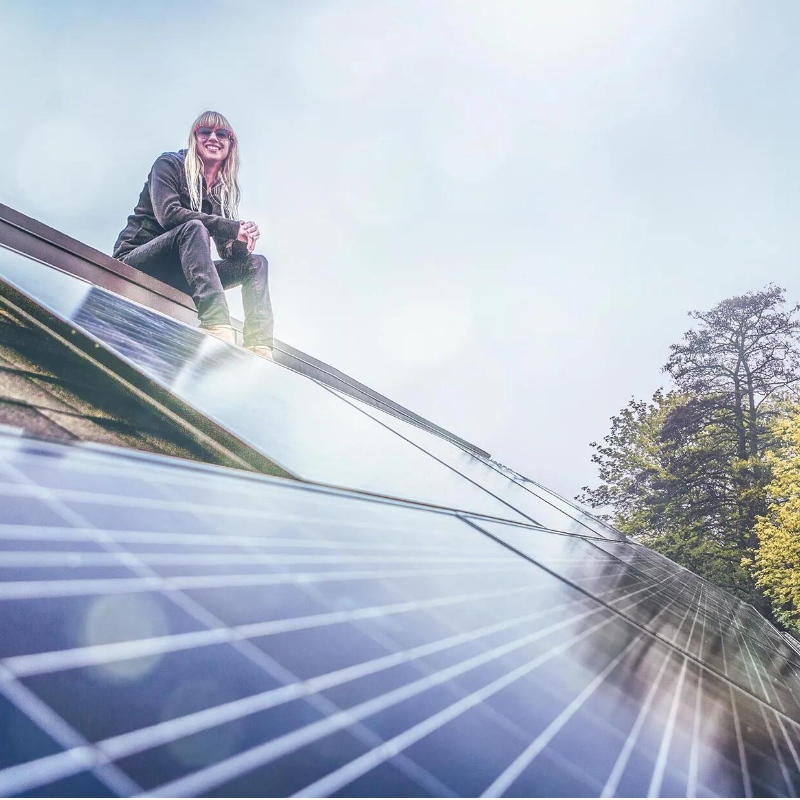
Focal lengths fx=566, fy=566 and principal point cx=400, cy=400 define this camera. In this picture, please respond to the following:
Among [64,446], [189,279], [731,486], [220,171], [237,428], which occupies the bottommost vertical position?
[64,446]

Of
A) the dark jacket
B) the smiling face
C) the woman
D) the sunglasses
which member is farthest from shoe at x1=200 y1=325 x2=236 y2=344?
the sunglasses

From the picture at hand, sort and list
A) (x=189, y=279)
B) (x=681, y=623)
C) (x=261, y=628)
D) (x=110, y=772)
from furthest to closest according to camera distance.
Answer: (x=189, y=279)
(x=681, y=623)
(x=261, y=628)
(x=110, y=772)

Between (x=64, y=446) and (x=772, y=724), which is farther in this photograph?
(x=772, y=724)

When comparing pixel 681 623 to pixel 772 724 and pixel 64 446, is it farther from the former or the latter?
pixel 64 446

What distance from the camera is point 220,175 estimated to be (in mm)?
5496

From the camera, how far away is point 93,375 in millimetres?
2010

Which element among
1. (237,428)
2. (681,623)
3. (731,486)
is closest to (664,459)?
(731,486)

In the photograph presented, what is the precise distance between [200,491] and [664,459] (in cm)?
3371

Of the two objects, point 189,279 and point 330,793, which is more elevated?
point 189,279

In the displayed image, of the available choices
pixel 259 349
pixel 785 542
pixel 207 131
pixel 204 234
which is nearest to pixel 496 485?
pixel 259 349

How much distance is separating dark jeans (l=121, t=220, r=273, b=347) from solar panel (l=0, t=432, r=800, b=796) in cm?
327

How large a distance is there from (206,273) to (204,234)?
1.03 ft

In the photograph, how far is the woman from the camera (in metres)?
4.64

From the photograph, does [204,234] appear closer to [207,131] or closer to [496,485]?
[207,131]
